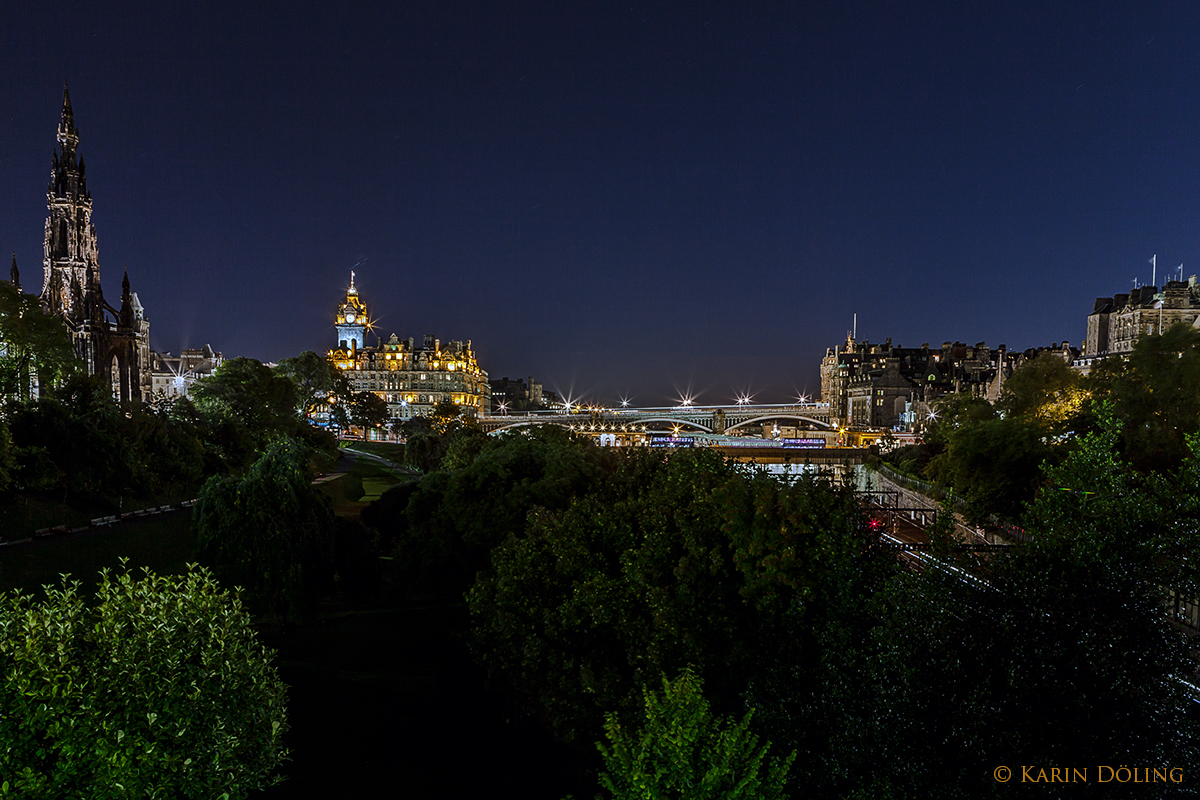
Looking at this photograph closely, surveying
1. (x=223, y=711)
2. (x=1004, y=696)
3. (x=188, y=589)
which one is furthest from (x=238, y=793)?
(x=1004, y=696)

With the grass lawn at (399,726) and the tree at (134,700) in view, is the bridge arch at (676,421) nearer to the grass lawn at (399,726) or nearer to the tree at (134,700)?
the grass lawn at (399,726)

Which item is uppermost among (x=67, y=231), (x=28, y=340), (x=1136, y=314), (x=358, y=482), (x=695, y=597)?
(x=67, y=231)

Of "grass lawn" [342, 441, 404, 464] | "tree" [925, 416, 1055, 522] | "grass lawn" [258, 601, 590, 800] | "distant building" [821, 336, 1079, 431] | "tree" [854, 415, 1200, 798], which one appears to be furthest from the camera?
"distant building" [821, 336, 1079, 431]

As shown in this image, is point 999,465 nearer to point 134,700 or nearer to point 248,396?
point 134,700

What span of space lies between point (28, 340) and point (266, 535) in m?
29.9

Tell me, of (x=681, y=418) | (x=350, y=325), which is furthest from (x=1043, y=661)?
(x=350, y=325)

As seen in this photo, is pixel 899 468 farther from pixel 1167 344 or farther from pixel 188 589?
pixel 188 589

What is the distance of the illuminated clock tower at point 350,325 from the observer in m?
181

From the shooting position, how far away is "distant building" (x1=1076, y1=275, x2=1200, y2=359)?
88938 mm

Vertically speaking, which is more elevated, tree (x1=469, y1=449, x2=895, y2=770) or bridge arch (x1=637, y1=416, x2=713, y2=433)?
tree (x1=469, y1=449, x2=895, y2=770)

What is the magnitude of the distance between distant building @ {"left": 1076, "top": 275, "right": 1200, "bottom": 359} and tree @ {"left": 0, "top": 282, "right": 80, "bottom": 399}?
10553 cm

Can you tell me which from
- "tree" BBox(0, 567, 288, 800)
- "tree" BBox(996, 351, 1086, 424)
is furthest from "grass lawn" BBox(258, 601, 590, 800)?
"tree" BBox(996, 351, 1086, 424)

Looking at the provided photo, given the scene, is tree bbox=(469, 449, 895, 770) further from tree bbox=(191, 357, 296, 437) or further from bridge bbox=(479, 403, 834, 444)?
bridge bbox=(479, 403, 834, 444)

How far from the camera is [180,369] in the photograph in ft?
548
